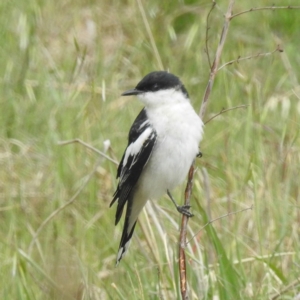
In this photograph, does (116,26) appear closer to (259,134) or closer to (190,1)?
(190,1)

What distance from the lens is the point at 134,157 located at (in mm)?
4070

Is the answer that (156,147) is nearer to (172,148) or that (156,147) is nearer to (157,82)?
(172,148)

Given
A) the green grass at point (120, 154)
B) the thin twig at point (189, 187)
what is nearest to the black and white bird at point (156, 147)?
the green grass at point (120, 154)

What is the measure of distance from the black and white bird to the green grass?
0.40 feet

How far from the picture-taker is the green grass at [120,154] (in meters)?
3.88

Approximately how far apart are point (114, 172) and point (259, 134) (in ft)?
3.26

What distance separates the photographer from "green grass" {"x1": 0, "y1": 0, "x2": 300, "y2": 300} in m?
3.88

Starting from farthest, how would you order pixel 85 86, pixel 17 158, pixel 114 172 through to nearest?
pixel 85 86 → pixel 17 158 → pixel 114 172

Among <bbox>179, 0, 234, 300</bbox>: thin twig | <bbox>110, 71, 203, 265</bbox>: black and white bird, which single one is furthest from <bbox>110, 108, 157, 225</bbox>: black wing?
<bbox>179, 0, 234, 300</bbox>: thin twig

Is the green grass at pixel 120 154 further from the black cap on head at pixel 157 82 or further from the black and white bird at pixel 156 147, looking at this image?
the black cap on head at pixel 157 82

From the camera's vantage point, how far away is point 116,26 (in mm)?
7805

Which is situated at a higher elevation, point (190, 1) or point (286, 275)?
point (190, 1)

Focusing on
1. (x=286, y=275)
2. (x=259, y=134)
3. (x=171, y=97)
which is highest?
(x=171, y=97)

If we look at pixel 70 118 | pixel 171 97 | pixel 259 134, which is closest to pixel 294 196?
pixel 259 134
